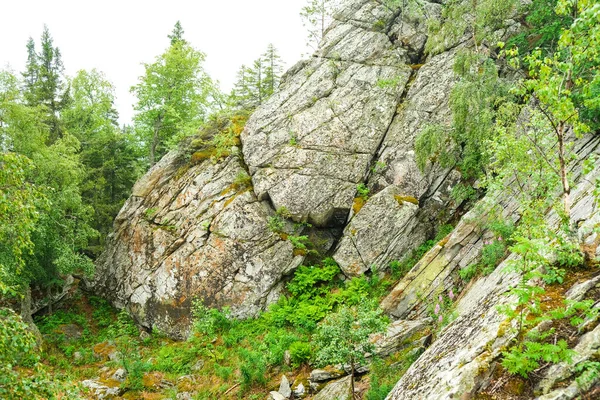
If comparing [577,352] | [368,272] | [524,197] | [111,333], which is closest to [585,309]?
[577,352]

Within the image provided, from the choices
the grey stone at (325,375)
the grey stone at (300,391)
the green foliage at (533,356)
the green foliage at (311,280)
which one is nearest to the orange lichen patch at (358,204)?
the green foliage at (311,280)

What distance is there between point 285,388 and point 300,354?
1365mm

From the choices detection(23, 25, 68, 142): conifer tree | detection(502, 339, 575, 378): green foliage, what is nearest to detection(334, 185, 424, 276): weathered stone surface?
detection(502, 339, 575, 378): green foliage

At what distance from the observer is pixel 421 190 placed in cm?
1622

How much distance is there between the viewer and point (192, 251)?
17109mm

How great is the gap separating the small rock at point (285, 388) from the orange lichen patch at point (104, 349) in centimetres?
918

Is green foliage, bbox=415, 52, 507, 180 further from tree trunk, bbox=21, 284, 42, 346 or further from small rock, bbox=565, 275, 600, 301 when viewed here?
tree trunk, bbox=21, 284, 42, 346

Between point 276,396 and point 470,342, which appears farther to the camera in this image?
point 276,396

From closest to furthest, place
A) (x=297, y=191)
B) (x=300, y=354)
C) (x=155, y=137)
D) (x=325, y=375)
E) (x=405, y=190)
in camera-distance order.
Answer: (x=325, y=375) < (x=300, y=354) < (x=405, y=190) < (x=297, y=191) < (x=155, y=137)

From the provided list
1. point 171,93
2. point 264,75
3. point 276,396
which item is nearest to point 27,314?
point 276,396

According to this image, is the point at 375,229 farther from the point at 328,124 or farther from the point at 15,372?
the point at 15,372

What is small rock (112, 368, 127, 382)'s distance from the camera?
43.0 ft

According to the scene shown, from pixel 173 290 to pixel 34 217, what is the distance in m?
12.3

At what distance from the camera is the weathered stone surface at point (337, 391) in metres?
9.66
